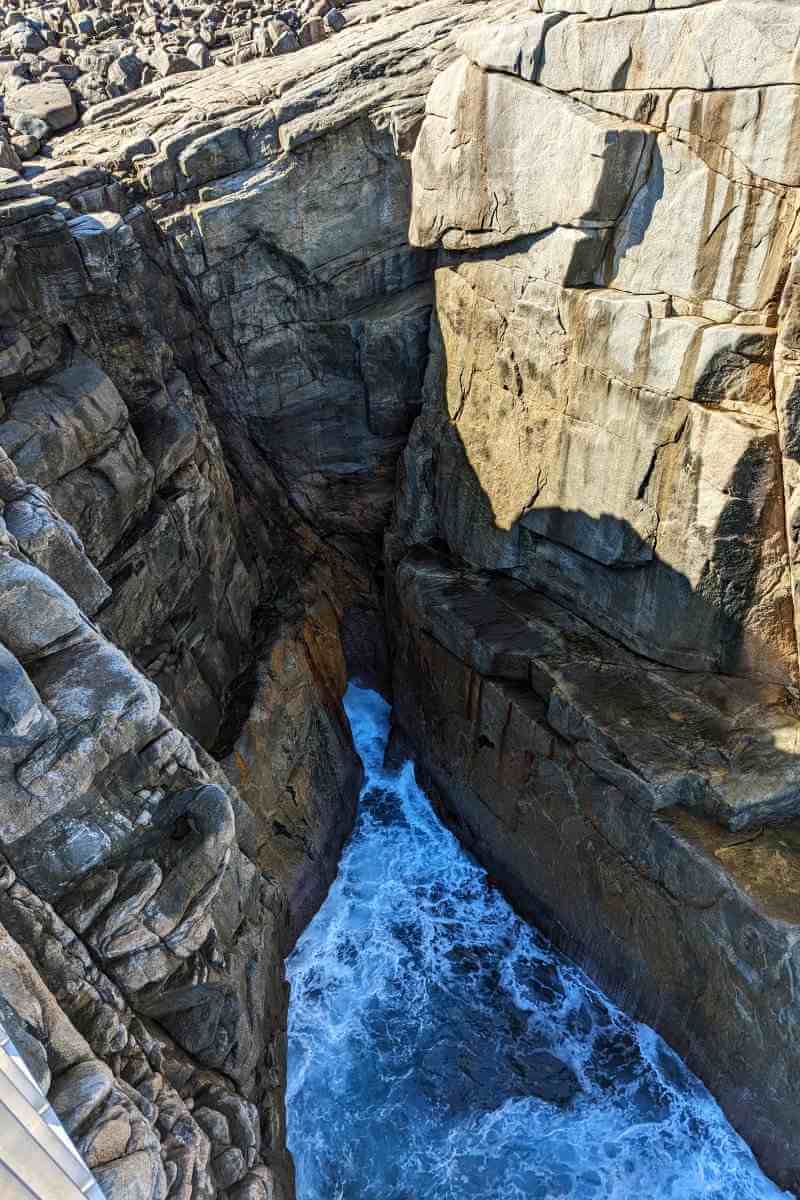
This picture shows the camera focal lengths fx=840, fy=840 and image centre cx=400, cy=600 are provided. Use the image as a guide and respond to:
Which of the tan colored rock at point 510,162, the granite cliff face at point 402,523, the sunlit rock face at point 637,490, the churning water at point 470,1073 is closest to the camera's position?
the granite cliff face at point 402,523

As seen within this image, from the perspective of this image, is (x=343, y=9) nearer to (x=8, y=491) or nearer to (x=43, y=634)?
(x=8, y=491)

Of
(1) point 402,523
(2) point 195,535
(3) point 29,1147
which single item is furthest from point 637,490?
(3) point 29,1147

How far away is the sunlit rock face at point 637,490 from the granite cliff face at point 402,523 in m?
0.06

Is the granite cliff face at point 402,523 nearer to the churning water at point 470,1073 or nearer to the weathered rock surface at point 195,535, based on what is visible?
the weathered rock surface at point 195,535

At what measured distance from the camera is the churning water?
40.0ft

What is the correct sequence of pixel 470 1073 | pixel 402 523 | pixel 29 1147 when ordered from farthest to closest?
pixel 402 523
pixel 470 1073
pixel 29 1147

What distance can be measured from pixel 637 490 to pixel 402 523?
6185 mm

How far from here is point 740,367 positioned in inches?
466

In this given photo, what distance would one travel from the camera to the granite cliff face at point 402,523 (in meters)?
8.92

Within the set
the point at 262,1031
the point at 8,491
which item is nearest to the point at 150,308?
the point at 8,491

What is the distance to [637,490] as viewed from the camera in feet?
44.9

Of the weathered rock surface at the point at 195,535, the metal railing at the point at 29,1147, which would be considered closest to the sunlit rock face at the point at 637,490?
the weathered rock surface at the point at 195,535

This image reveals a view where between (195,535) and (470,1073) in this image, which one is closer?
(470,1073)

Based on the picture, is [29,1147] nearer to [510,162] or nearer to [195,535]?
[195,535]
